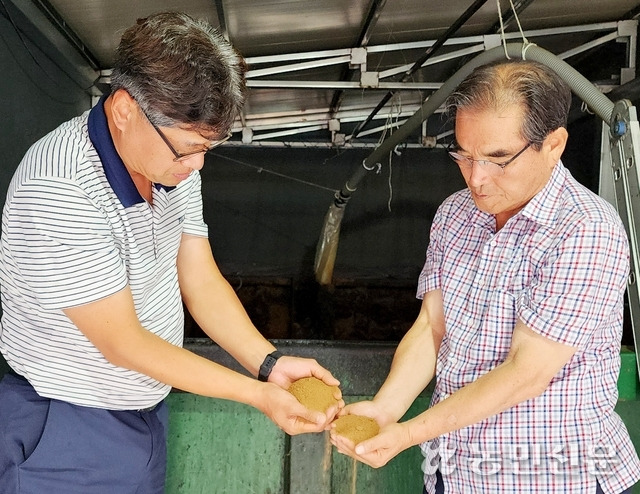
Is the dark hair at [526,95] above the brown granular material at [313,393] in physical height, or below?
above

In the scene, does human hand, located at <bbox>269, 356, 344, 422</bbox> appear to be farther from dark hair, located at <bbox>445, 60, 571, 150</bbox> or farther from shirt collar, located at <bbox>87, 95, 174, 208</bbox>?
dark hair, located at <bbox>445, 60, 571, 150</bbox>

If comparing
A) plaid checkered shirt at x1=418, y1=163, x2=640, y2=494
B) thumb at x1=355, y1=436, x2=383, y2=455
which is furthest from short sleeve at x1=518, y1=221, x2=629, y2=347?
thumb at x1=355, y1=436, x2=383, y2=455

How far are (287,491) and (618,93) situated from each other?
302 cm

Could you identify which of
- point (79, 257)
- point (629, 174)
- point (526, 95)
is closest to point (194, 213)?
point (79, 257)

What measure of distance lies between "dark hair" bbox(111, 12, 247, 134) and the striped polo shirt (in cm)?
15

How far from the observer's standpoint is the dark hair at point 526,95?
1.24 metres

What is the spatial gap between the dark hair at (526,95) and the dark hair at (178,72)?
52cm

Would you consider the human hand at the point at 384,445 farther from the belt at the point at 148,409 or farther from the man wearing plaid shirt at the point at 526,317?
the belt at the point at 148,409

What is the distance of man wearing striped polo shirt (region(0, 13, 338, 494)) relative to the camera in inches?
43.9

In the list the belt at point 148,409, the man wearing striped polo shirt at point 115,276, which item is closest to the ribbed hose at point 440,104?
the man wearing striped polo shirt at point 115,276

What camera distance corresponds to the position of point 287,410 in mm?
1390

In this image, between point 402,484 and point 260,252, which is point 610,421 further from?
point 260,252

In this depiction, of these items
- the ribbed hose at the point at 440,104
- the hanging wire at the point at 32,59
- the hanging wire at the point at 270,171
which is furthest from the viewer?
the hanging wire at the point at 270,171

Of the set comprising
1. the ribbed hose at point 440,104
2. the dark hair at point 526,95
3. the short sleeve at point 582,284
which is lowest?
the short sleeve at point 582,284
